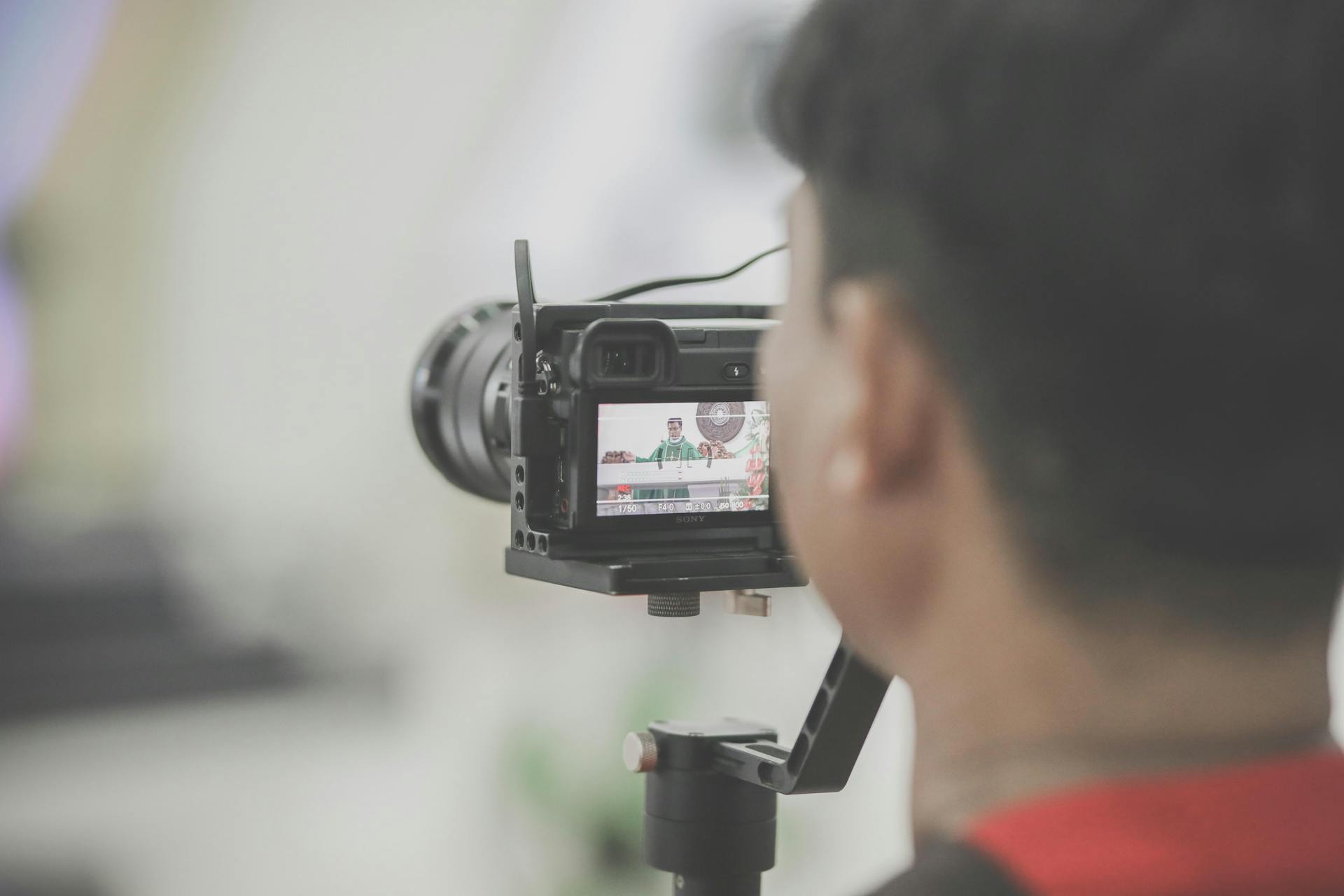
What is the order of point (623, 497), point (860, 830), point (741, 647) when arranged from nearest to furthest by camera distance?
point (623, 497), point (741, 647), point (860, 830)

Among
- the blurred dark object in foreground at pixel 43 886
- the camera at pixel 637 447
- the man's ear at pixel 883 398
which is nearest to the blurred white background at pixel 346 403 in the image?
the blurred dark object in foreground at pixel 43 886

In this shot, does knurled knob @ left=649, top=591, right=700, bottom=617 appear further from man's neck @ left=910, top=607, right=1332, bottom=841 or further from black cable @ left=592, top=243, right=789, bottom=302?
man's neck @ left=910, top=607, right=1332, bottom=841

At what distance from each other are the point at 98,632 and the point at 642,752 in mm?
1245

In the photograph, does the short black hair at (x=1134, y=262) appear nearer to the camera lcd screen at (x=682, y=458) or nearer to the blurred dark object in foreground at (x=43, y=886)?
the camera lcd screen at (x=682, y=458)

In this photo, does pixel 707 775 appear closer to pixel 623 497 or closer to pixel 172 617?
pixel 623 497

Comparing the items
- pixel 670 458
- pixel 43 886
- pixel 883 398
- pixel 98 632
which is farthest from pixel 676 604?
pixel 43 886

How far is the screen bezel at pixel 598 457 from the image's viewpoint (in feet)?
2.91

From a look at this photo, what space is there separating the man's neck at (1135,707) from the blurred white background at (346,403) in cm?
177

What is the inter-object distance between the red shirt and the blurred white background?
70.6 inches

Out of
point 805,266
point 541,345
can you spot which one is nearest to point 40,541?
point 541,345

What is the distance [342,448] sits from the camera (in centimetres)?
216

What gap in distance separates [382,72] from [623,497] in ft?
4.68

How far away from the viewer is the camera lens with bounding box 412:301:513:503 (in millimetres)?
1002

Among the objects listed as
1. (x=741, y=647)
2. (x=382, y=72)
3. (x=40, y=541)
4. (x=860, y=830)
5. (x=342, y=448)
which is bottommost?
(x=860, y=830)
